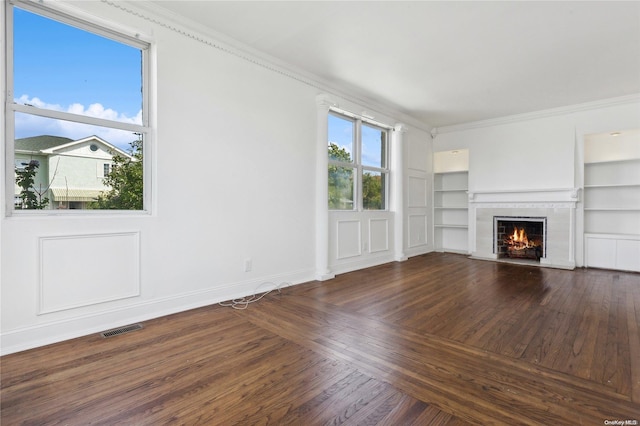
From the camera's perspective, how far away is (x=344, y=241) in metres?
4.78

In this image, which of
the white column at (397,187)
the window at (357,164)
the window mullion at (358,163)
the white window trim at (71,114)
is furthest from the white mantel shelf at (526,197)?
the white window trim at (71,114)

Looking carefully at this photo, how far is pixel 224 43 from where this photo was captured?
3287mm

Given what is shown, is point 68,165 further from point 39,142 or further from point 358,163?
point 358,163

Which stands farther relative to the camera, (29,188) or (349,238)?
(349,238)

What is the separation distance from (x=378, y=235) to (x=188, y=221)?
3.34 meters

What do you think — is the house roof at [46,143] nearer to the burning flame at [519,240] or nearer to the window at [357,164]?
the window at [357,164]

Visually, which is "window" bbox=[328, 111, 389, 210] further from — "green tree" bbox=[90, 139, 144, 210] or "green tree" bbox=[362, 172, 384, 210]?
"green tree" bbox=[90, 139, 144, 210]

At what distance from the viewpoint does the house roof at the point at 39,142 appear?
2.28 metres

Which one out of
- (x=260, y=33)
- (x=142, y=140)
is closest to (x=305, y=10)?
(x=260, y=33)

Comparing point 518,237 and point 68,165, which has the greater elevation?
point 68,165

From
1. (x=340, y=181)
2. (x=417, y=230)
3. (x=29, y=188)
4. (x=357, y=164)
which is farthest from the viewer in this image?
(x=417, y=230)

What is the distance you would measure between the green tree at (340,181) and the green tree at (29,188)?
10.6 ft

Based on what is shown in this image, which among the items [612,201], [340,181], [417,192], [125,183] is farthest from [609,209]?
[125,183]

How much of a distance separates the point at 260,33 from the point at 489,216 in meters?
5.27
